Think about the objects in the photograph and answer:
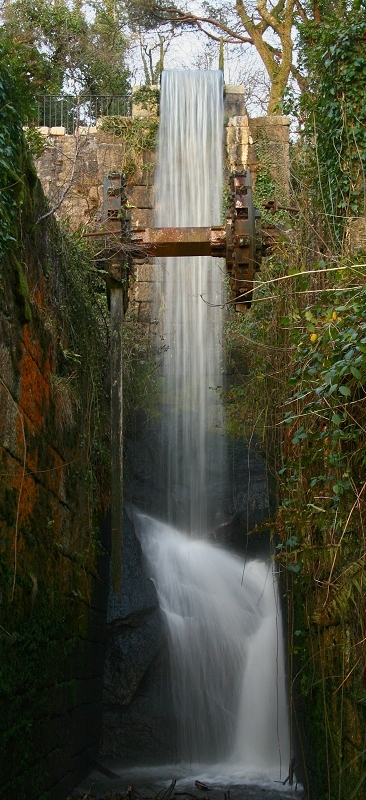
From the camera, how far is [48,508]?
5.46 meters

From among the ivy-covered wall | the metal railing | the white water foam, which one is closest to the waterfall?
the white water foam

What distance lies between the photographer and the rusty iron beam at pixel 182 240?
22.3 feet

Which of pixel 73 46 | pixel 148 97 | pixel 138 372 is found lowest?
pixel 138 372

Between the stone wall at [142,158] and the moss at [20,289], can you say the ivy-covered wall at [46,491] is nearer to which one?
the moss at [20,289]

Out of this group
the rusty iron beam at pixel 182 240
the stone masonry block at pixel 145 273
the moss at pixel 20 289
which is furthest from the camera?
the stone masonry block at pixel 145 273

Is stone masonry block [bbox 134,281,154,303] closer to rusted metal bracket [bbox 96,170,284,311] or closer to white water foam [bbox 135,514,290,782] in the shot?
white water foam [bbox 135,514,290,782]

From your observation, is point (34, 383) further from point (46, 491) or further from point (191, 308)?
point (191, 308)

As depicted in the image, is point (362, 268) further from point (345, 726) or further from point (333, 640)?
point (345, 726)

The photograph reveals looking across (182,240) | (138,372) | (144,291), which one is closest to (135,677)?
(182,240)

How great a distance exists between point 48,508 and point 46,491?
0.11 m

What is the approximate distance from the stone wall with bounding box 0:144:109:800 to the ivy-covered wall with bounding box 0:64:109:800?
0.03 ft

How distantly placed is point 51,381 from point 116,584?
63.8 inches

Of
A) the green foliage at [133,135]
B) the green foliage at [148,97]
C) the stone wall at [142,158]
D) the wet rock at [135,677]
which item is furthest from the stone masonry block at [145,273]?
the wet rock at [135,677]

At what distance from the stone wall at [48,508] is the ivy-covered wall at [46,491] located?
10mm
